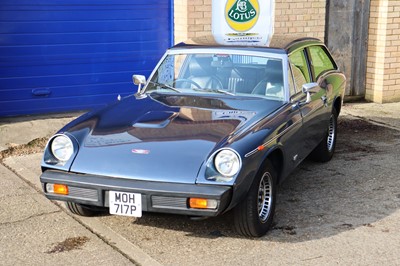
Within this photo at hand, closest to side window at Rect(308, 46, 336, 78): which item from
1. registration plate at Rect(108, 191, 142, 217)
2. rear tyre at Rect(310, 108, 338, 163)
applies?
rear tyre at Rect(310, 108, 338, 163)

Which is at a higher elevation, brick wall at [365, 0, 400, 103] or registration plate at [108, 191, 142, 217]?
brick wall at [365, 0, 400, 103]

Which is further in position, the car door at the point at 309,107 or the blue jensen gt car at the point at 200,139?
the car door at the point at 309,107

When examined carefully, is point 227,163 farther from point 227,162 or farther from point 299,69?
point 299,69

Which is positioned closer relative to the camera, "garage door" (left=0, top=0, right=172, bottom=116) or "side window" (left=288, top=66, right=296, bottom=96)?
"side window" (left=288, top=66, right=296, bottom=96)

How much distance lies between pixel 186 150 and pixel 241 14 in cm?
568

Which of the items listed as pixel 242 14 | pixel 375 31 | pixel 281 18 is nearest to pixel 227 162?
pixel 242 14

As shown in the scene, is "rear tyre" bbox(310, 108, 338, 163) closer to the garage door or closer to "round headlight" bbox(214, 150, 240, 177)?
"round headlight" bbox(214, 150, 240, 177)

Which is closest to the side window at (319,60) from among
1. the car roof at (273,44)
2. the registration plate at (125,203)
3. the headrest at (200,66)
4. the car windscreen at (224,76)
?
the car roof at (273,44)

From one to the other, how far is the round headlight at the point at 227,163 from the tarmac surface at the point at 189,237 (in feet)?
2.10

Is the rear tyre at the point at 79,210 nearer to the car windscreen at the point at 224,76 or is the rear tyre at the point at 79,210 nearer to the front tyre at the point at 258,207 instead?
the front tyre at the point at 258,207

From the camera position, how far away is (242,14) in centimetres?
964

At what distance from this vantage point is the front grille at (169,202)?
13.6 ft

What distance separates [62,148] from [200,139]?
1.07 m

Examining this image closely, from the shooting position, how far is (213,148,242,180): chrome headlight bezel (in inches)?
166
